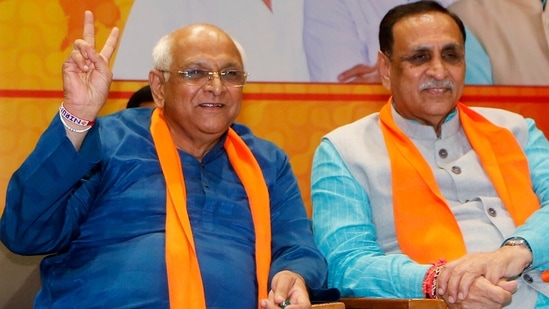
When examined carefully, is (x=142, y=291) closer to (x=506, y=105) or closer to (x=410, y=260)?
(x=410, y=260)

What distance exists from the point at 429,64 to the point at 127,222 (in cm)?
127

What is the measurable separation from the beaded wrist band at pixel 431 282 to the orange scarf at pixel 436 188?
25 centimetres

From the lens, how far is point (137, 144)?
2.94 metres

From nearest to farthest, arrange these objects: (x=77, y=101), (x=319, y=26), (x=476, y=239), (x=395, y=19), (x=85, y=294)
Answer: (x=77, y=101) < (x=85, y=294) < (x=476, y=239) < (x=395, y=19) < (x=319, y=26)

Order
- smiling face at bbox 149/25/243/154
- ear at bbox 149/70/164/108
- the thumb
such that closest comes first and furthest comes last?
the thumb < smiling face at bbox 149/25/243/154 < ear at bbox 149/70/164/108

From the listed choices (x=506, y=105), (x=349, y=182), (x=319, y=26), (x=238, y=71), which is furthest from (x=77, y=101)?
(x=506, y=105)

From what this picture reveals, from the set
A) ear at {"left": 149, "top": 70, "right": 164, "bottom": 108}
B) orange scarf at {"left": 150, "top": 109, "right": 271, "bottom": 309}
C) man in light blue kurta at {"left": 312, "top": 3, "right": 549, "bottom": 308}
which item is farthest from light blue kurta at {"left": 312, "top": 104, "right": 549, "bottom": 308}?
ear at {"left": 149, "top": 70, "right": 164, "bottom": 108}

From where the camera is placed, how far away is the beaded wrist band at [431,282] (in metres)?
2.73

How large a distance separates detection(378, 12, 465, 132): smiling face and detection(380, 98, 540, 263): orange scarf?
0.13 meters

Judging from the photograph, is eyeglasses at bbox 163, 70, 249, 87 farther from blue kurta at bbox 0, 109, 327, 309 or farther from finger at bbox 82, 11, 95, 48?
finger at bbox 82, 11, 95, 48

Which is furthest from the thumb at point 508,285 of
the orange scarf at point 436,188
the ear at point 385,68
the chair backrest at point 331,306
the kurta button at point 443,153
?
the ear at point 385,68

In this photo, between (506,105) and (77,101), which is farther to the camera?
(506,105)

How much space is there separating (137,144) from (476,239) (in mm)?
1232

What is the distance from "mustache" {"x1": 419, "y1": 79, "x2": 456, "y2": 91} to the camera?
325 centimetres
